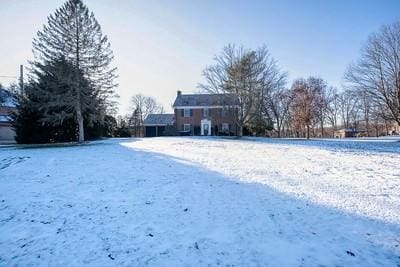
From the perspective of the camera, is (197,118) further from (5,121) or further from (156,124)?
(5,121)

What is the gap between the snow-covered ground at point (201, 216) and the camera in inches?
173

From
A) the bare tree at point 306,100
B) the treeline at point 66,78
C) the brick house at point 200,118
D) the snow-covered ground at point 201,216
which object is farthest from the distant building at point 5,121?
the bare tree at point 306,100

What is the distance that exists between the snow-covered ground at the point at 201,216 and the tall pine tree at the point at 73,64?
526 inches

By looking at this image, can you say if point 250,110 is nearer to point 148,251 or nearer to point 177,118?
point 177,118

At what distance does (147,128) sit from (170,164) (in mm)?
39651

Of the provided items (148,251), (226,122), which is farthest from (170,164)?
(226,122)

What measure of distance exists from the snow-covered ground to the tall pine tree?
13.4m

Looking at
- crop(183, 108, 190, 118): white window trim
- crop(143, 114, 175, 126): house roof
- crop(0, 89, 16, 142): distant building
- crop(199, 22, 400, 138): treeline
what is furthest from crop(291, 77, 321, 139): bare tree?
crop(0, 89, 16, 142): distant building

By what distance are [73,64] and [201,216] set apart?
69.8ft

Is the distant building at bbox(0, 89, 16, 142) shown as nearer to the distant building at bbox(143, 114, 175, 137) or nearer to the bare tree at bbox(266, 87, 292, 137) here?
the distant building at bbox(143, 114, 175, 137)

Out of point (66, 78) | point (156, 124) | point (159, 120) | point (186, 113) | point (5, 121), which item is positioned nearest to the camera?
point (66, 78)

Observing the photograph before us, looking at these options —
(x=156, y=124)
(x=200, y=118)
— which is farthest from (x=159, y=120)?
(x=200, y=118)

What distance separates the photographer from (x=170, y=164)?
11.4m

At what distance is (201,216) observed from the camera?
5.94m
